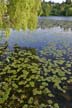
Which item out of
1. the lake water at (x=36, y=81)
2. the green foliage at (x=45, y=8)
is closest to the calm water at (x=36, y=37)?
the lake water at (x=36, y=81)

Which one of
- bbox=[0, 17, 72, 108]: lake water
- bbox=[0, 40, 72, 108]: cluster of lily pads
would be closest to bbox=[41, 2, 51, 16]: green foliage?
bbox=[0, 17, 72, 108]: lake water

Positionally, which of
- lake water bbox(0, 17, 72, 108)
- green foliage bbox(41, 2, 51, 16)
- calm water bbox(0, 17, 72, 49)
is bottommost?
green foliage bbox(41, 2, 51, 16)

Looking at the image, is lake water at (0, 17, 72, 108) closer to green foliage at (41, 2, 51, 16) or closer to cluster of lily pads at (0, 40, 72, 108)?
cluster of lily pads at (0, 40, 72, 108)

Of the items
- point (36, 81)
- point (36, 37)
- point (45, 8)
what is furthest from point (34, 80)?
point (45, 8)

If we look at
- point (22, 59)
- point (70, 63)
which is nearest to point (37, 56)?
point (22, 59)

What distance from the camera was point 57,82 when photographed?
11047 mm

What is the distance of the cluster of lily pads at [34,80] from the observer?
357 inches

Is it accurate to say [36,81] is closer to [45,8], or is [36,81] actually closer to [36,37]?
[36,37]

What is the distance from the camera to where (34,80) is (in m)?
11.4

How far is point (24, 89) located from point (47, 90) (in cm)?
110

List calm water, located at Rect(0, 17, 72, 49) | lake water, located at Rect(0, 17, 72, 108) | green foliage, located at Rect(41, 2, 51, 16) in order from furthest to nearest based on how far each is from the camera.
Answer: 1. green foliage, located at Rect(41, 2, 51, 16)
2. calm water, located at Rect(0, 17, 72, 49)
3. lake water, located at Rect(0, 17, 72, 108)

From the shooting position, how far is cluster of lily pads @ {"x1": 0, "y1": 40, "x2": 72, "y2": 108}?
9078mm

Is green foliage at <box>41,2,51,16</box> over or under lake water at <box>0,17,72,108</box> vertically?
under

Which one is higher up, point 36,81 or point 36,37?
point 36,81
